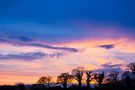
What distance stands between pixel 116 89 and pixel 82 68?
2166 inches

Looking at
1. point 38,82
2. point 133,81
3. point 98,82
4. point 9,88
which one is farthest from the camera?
point 38,82

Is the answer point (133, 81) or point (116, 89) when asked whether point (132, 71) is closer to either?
point (133, 81)

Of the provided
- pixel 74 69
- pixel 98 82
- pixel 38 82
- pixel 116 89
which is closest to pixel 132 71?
pixel 98 82

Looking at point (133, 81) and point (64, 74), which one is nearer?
point (133, 81)

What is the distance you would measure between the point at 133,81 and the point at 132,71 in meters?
4.27

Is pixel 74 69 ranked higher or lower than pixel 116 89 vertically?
higher

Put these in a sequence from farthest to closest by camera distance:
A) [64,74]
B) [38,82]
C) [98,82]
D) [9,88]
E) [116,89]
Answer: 1. [38,82]
2. [64,74]
3. [98,82]
4. [116,89]
5. [9,88]

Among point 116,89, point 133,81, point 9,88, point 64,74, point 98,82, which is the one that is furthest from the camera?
point 64,74

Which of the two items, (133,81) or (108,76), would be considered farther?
(108,76)

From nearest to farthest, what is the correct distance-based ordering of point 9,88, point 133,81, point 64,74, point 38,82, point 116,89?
point 9,88 → point 116,89 → point 133,81 → point 64,74 → point 38,82

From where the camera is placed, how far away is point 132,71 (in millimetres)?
146250

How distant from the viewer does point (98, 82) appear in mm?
155125

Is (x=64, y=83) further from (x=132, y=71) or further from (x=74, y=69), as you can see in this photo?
(x=132, y=71)

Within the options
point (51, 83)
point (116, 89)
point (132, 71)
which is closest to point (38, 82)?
point (51, 83)
